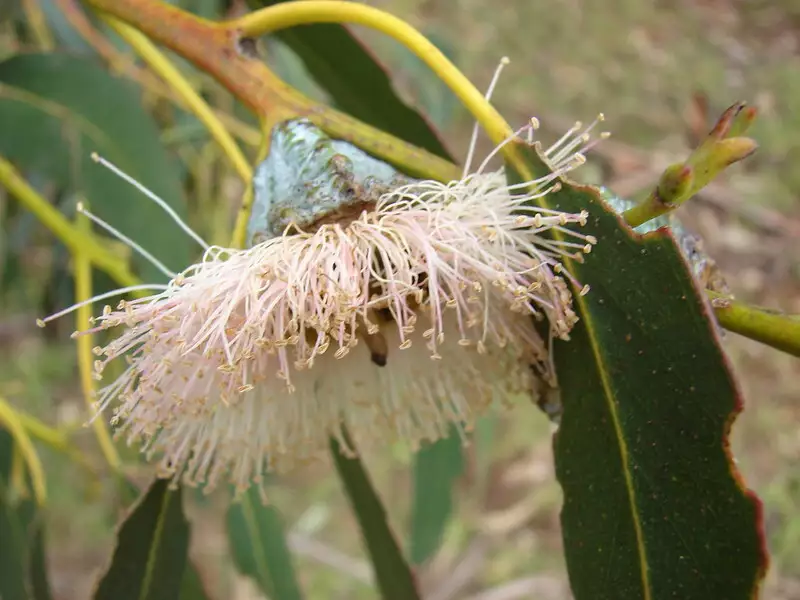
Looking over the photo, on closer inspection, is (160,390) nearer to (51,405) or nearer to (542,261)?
(542,261)

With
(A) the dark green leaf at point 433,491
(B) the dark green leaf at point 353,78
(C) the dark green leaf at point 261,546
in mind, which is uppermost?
(B) the dark green leaf at point 353,78

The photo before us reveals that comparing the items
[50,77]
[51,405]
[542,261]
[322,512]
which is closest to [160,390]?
[542,261]

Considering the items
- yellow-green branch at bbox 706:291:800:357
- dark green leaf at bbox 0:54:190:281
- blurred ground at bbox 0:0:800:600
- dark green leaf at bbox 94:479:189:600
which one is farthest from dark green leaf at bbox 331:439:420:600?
blurred ground at bbox 0:0:800:600

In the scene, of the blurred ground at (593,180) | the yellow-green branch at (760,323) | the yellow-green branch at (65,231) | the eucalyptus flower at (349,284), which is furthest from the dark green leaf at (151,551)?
the blurred ground at (593,180)

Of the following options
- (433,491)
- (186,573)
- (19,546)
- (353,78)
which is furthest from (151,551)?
(433,491)

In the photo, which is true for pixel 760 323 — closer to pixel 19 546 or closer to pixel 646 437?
pixel 646 437

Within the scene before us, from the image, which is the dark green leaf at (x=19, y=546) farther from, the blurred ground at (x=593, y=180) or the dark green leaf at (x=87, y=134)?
the blurred ground at (x=593, y=180)
